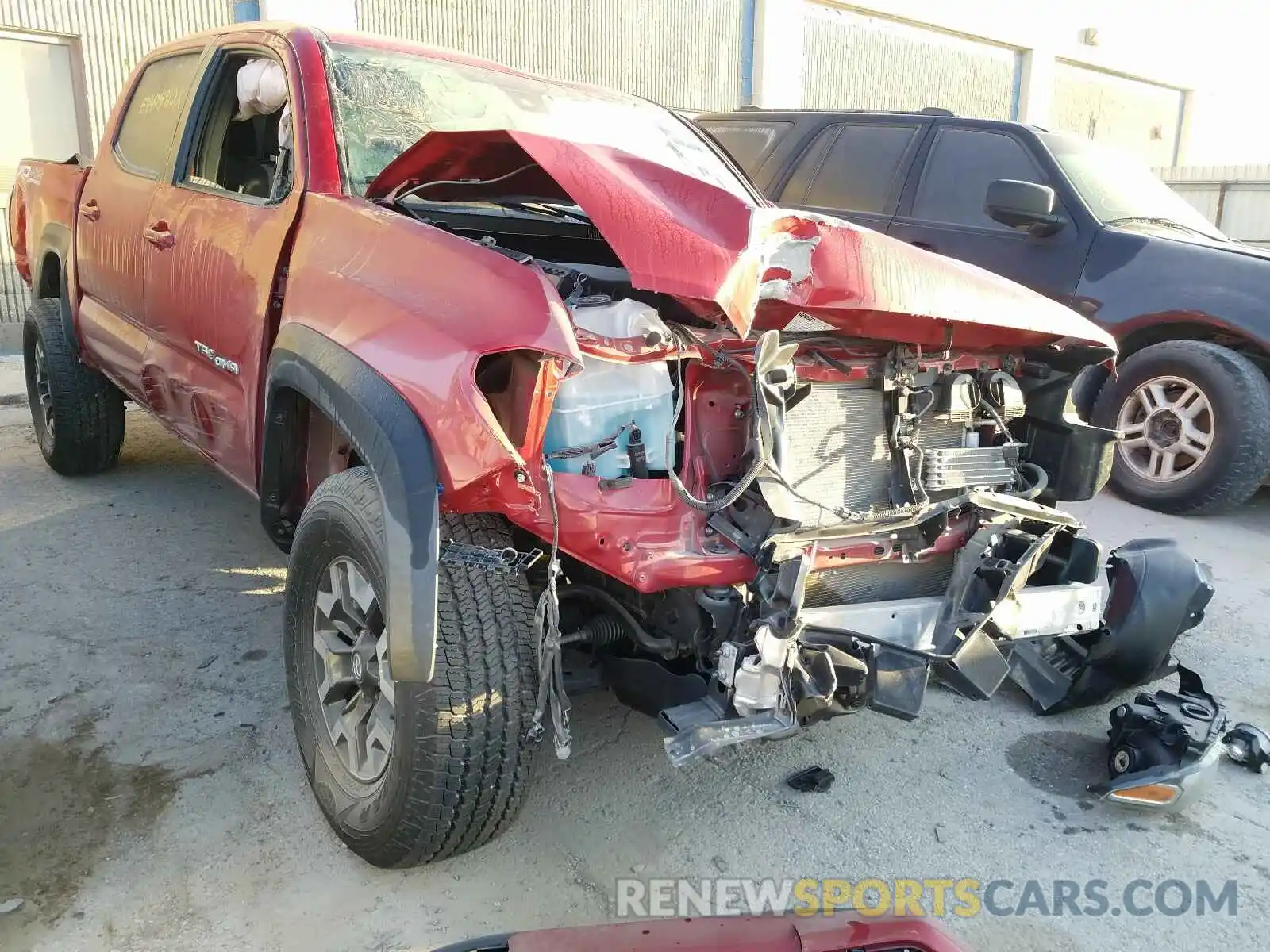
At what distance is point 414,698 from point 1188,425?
4.52 m

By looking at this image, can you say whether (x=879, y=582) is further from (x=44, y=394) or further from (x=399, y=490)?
(x=44, y=394)

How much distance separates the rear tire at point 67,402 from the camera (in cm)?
474

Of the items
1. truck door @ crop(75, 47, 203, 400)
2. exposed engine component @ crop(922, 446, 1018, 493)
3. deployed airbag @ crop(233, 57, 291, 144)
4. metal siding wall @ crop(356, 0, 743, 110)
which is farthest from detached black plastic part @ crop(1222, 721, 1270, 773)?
metal siding wall @ crop(356, 0, 743, 110)

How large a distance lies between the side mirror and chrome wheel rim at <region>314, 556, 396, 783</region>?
3.79m

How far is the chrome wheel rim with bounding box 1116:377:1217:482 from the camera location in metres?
5.07

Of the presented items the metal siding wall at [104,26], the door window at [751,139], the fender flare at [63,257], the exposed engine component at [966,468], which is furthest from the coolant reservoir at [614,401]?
the metal siding wall at [104,26]

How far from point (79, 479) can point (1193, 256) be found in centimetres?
582

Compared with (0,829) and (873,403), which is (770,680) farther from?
(0,829)

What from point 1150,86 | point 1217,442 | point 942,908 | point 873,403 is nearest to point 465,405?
point 873,403

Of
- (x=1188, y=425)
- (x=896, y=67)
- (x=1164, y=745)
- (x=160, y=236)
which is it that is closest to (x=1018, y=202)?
(x=1188, y=425)

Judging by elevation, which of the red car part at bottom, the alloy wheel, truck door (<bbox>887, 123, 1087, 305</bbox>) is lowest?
the red car part at bottom

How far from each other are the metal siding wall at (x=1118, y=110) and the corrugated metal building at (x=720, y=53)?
47 mm

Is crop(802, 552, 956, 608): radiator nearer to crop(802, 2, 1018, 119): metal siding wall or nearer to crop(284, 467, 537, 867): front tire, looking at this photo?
crop(284, 467, 537, 867): front tire

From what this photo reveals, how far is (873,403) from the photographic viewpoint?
2582 mm
